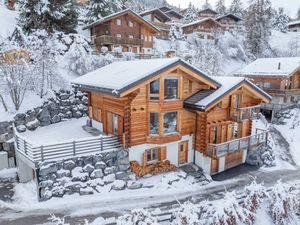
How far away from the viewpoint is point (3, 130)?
2088cm

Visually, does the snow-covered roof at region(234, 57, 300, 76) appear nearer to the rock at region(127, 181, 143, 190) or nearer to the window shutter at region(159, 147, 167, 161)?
the window shutter at region(159, 147, 167, 161)

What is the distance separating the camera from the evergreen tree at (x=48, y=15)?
2992cm

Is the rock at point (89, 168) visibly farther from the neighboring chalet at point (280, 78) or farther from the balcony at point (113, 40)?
the neighboring chalet at point (280, 78)

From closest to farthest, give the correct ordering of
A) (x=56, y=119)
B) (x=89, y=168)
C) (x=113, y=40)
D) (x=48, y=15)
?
(x=89, y=168)
(x=56, y=119)
(x=48, y=15)
(x=113, y=40)

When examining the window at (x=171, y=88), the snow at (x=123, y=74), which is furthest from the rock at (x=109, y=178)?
the window at (x=171, y=88)

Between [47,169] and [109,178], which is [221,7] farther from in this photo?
[47,169]

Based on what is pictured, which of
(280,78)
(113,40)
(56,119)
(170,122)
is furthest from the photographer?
(113,40)

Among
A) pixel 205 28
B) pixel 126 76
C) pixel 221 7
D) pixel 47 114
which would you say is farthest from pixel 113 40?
pixel 221 7

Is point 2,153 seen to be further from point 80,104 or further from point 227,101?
point 227,101

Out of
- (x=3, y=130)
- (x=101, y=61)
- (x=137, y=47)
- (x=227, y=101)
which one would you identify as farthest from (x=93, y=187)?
(x=137, y=47)

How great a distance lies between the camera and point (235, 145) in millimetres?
20094

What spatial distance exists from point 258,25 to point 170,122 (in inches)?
1735

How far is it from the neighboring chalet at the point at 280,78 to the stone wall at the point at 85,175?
87.2 ft

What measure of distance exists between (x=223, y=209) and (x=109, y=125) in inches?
430
